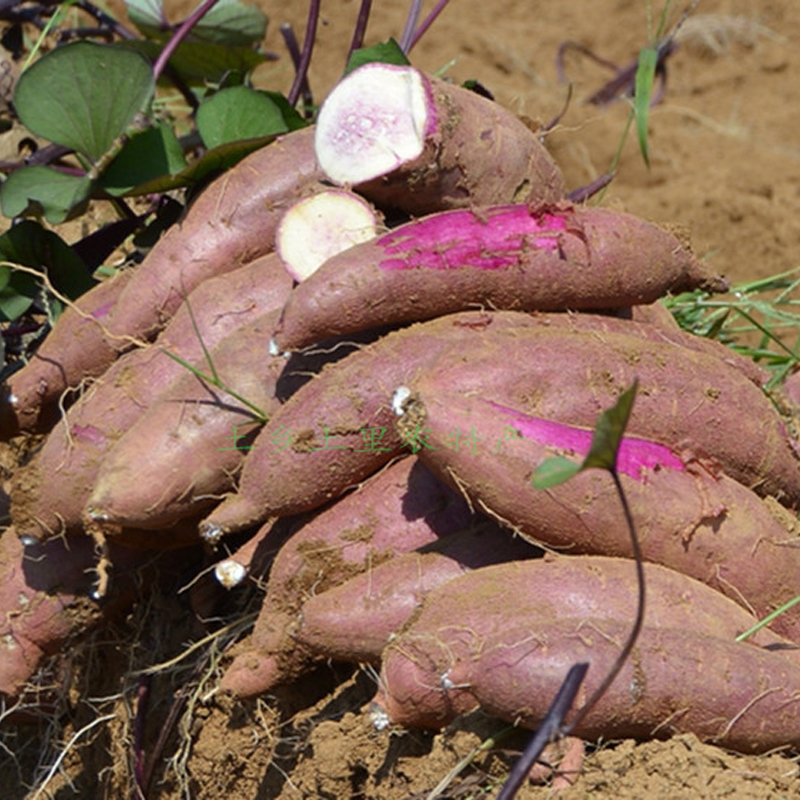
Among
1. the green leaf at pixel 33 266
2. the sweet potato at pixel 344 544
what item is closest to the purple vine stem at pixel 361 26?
the green leaf at pixel 33 266

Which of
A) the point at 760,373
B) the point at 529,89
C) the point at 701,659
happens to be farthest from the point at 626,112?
the point at 701,659

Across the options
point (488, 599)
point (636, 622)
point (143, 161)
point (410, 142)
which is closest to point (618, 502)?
point (488, 599)

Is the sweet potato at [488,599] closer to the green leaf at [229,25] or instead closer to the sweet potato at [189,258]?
the sweet potato at [189,258]

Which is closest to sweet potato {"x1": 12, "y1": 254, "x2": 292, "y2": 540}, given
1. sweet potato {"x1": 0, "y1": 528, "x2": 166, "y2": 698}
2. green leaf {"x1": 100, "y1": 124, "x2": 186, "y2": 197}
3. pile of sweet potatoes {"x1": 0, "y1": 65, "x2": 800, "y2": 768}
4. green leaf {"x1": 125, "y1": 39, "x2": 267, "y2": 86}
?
pile of sweet potatoes {"x1": 0, "y1": 65, "x2": 800, "y2": 768}

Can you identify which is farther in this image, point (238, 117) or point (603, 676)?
point (238, 117)

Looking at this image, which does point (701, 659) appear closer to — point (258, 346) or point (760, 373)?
point (760, 373)

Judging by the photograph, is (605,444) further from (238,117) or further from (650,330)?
(238,117)

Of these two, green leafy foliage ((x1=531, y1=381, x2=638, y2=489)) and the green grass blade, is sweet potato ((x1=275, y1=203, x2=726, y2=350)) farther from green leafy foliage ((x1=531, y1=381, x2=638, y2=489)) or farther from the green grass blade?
green leafy foliage ((x1=531, y1=381, x2=638, y2=489))
